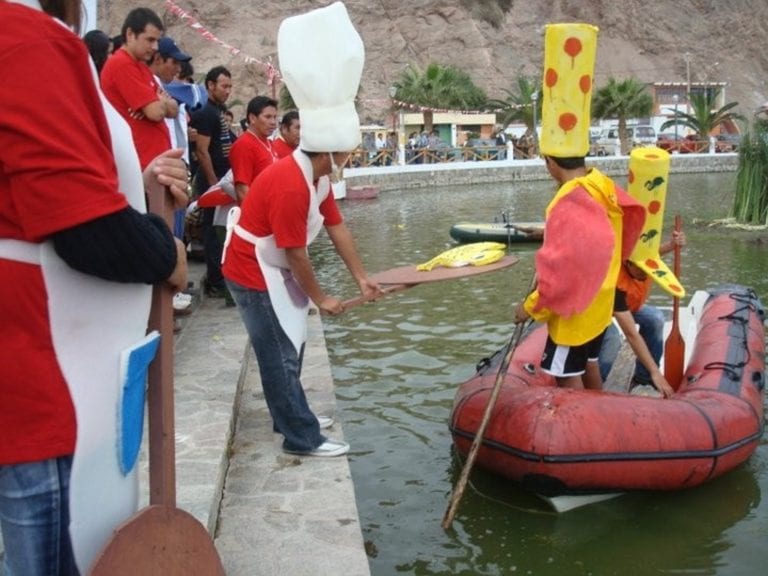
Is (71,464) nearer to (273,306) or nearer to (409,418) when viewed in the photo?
(273,306)

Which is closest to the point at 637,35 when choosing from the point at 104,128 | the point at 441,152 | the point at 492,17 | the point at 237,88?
the point at 492,17

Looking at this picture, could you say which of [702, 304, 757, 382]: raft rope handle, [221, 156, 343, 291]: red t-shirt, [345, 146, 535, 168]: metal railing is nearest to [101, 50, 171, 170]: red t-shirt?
[221, 156, 343, 291]: red t-shirt

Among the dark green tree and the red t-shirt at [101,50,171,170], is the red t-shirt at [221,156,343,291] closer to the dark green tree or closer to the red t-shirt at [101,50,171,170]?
the red t-shirt at [101,50,171,170]

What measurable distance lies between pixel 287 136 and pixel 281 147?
139 millimetres

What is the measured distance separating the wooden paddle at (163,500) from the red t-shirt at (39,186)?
321mm

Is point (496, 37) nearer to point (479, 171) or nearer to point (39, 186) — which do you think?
point (479, 171)

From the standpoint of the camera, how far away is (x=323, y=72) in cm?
402

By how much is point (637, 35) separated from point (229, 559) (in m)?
69.9

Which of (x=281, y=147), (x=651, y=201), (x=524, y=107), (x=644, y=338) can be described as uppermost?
(x=281, y=147)

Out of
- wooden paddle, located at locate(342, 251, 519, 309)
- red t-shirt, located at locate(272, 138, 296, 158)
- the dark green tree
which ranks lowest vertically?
the dark green tree

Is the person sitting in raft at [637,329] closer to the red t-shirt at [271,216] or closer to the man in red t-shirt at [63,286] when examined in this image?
the red t-shirt at [271,216]

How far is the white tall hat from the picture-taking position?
4020 millimetres

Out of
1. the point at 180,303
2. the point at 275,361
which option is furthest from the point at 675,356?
the point at 180,303

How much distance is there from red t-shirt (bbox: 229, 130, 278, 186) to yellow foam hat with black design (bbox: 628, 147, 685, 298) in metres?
2.80
